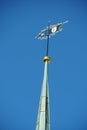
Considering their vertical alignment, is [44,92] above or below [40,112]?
above

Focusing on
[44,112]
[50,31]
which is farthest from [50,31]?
[44,112]

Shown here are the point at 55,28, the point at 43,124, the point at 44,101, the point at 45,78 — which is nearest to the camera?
the point at 43,124

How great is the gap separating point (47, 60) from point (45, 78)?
2.10m

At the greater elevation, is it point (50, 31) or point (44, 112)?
point (50, 31)

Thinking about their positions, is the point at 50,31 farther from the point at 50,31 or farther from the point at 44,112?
the point at 44,112

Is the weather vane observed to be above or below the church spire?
above

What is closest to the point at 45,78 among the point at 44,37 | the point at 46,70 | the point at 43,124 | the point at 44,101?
the point at 46,70

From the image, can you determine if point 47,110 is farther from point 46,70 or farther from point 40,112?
point 46,70

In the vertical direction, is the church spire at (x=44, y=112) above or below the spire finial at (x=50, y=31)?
below

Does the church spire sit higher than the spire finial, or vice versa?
the spire finial

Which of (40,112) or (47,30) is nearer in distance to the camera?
(40,112)

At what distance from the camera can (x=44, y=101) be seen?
24.0 metres

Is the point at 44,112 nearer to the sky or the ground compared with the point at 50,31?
nearer to the ground

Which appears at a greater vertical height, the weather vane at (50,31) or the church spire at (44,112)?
the weather vane at (50,31)
